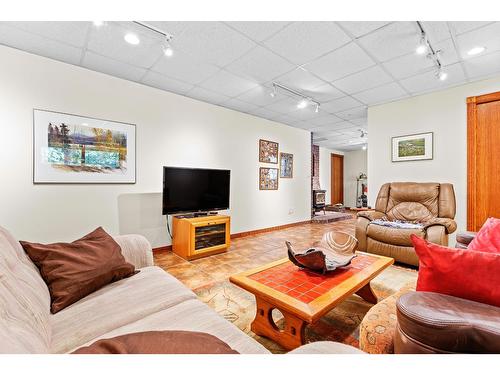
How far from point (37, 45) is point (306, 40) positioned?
9.33ft

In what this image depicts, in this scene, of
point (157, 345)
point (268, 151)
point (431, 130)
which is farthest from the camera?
point (268, 151)

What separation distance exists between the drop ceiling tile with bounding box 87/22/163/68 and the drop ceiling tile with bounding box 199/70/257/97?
0.79m

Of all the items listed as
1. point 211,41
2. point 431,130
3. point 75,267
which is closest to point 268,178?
point 431,130

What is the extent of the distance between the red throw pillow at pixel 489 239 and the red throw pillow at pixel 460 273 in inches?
25.3

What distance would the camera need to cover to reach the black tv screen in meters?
3.28

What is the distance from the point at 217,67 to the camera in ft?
9.54

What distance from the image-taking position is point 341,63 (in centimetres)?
279

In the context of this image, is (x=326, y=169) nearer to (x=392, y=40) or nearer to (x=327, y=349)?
(x=392, y=40)

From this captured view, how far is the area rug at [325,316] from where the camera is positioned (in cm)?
158

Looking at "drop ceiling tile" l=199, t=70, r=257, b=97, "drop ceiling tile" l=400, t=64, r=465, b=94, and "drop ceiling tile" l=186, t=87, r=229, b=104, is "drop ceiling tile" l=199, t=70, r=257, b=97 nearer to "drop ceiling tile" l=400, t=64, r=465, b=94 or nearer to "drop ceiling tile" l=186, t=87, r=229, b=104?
"drop ceiling tile" l=186, t=87, r=229, b=104

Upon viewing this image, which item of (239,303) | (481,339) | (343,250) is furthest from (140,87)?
(481,339)

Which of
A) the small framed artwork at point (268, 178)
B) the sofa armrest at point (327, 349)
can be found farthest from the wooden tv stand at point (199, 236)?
the sofa armrest at point (327, 349)

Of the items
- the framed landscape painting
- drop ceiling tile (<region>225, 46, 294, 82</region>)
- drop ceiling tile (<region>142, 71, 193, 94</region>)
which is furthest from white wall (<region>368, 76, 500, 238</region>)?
the framed landscape painting
